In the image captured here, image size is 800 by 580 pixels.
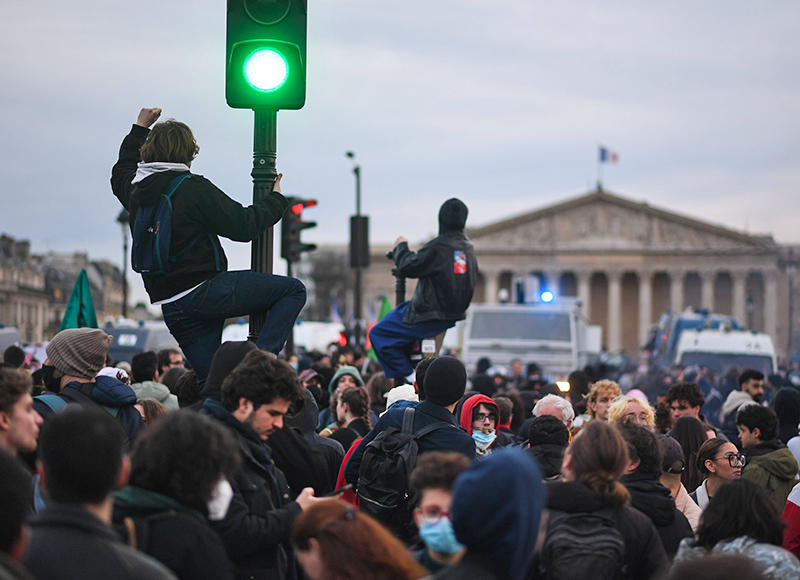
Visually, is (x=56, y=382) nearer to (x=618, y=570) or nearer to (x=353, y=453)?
(x=353, y=453)

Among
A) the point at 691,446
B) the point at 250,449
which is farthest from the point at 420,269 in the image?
the point at 250,449

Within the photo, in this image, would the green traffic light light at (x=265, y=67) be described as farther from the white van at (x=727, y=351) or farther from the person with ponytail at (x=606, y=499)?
the white van at (x=727, y=351)

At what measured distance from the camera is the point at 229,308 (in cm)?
445

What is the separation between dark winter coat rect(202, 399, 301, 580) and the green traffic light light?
5.26ft

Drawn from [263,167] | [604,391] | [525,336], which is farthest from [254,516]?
[525,336]

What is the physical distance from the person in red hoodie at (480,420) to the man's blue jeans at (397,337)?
1.45 metres

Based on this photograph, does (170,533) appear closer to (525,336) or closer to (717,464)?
(717,464)

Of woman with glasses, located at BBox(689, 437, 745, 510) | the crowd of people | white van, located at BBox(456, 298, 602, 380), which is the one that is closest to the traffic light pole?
the crowd of people

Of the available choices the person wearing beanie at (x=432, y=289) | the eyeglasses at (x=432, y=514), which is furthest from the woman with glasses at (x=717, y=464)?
the eyeglasses at (x=432, y=514)

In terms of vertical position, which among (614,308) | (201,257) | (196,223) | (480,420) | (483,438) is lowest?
(483,438)

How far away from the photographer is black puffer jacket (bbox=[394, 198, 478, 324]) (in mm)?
7227

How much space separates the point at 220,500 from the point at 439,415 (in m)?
1.92

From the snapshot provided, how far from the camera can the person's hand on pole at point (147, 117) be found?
482cm

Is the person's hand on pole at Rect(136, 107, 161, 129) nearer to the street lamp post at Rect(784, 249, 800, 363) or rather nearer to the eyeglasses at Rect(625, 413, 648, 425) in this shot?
the eyeglasses at Rect(625, 413, 648, 425)
